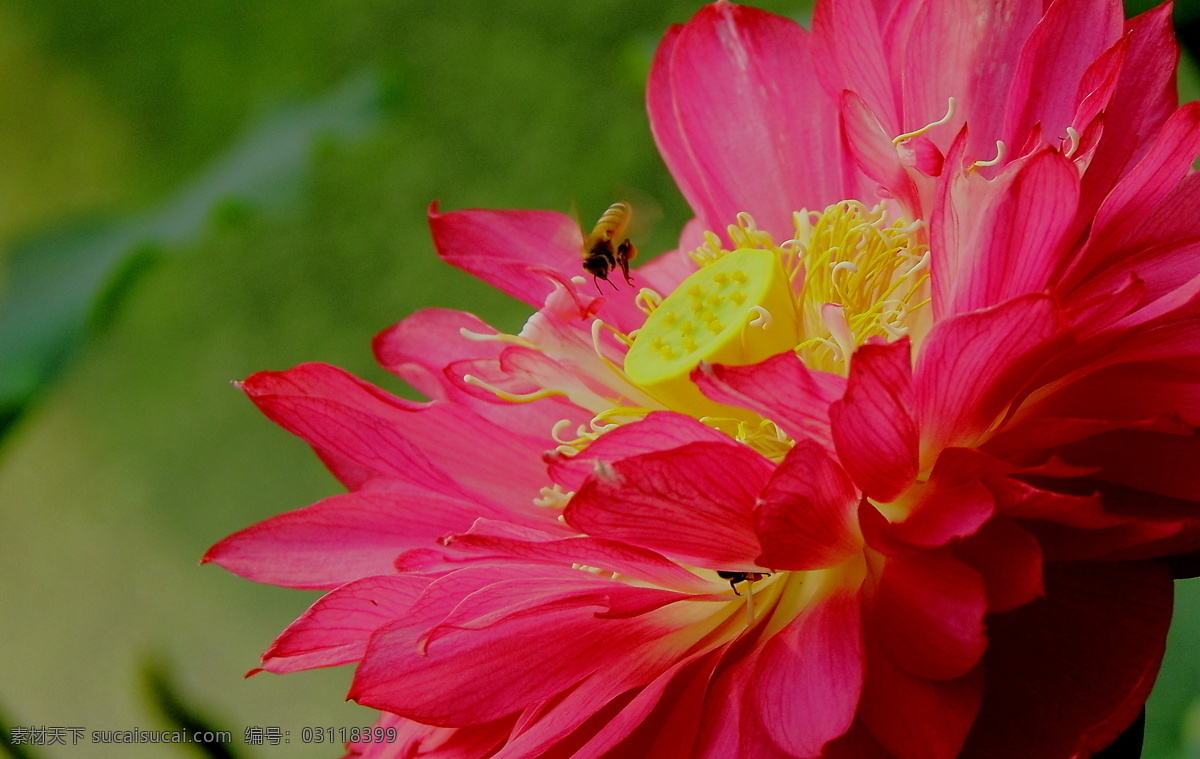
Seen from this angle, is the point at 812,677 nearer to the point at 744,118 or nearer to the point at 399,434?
the point at 399,434

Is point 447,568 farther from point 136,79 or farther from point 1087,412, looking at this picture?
point 136,79

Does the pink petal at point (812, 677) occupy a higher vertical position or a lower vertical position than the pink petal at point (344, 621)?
lower

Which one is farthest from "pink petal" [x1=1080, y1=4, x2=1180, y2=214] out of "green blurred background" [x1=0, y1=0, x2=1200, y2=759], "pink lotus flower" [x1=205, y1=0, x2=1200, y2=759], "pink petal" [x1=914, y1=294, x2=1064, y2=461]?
"green blurred background" [x1=0, y1=0, x2=1200, y2=759]

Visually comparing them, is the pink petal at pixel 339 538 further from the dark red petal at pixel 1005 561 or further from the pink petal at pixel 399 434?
the dark red petal at pixel 1005 561

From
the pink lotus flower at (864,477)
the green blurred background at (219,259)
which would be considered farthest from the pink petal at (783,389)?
the green blurred background at (219,259)

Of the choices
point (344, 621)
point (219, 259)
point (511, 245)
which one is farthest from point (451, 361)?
point (219, 259)
